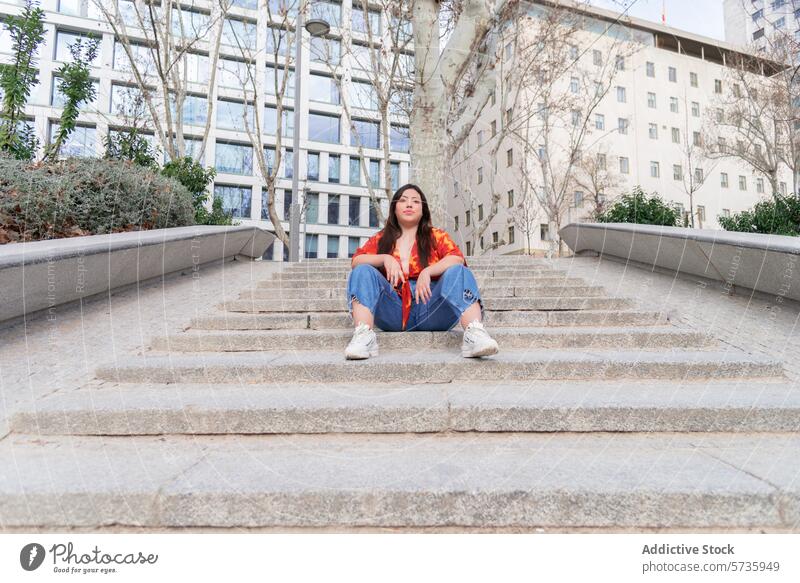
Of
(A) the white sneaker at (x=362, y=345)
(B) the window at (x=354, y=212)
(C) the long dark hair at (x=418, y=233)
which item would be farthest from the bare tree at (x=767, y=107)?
(B) the window at (x=354, y=212)

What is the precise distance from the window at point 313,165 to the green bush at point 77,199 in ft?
86.1

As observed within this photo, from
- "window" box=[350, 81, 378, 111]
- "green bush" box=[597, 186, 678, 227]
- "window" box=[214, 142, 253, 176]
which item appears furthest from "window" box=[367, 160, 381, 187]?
"green bush" box=[597, 186, 678, 227]

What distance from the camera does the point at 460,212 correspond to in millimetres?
31578

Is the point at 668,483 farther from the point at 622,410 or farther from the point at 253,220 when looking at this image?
the point at 253,220

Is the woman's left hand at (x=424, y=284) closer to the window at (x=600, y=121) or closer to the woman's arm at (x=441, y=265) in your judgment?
the woman's arm at (x=441, y=265)

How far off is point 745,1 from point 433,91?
390 centimetres

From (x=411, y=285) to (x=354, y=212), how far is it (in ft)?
96.9

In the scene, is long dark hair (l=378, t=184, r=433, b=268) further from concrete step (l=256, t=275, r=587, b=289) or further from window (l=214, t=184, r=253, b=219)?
window (l=214, t=184, r=253, b=219)

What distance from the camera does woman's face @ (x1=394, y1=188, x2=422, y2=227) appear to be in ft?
10.9

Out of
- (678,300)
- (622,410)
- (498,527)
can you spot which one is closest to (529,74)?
(678,300)

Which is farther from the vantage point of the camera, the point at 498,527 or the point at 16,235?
the point at 16,235

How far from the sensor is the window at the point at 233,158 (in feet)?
95.4

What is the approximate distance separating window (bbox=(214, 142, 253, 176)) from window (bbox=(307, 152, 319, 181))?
11.8 ft

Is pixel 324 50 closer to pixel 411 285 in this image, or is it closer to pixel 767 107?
pixel 767 107
